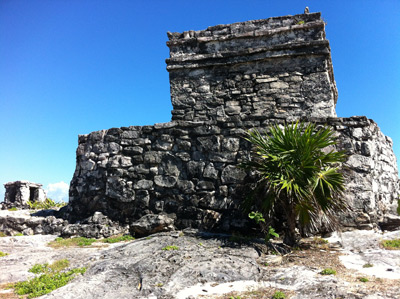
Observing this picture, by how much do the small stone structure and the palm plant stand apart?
11748mm

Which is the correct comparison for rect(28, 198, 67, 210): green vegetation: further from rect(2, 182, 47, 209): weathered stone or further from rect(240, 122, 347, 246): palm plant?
rect(240, 122, 347, 246): palm plant

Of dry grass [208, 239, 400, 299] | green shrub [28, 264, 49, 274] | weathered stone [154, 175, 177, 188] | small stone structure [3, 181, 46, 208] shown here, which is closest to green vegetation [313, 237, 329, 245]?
dry grass [208, 239, 400, 299]

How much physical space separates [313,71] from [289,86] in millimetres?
544

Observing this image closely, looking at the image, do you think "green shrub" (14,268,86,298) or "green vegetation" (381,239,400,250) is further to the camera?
"green vegetation" (381,239,400,250)

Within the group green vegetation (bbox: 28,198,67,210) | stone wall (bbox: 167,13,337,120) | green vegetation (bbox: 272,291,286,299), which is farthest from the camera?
green vegetation (bbox: 28,198,67,210)

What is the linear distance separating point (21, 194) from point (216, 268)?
1234cm

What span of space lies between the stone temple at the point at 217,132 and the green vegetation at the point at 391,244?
1.03 metres

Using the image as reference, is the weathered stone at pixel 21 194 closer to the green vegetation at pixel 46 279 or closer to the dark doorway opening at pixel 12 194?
the dark doorway opening at pixel 12 194

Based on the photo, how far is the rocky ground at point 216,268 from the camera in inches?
124

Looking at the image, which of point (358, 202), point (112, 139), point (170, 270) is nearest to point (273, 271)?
point (170, 270)

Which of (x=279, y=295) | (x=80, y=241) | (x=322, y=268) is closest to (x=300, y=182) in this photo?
(x=322, y=268)

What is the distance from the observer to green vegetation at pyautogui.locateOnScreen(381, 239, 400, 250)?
14.4ft

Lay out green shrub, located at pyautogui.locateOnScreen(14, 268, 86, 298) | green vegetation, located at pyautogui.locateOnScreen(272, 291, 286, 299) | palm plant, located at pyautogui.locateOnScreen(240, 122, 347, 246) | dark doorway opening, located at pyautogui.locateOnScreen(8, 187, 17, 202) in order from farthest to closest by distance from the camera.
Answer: dark doorway opening, located at pyautogui.locateOnScreen(8, 187, 17, 202)
palm plant, located at pyautogui.locateOnScreen(240, 122, 347, 246)
green shrub, located at pyautogui.locateOnScreen(14, 268, 86, 298)
green vegetation, located at pyautogui.locateOnScreen(272, 291, 286, 299)

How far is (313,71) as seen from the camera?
6.22m
